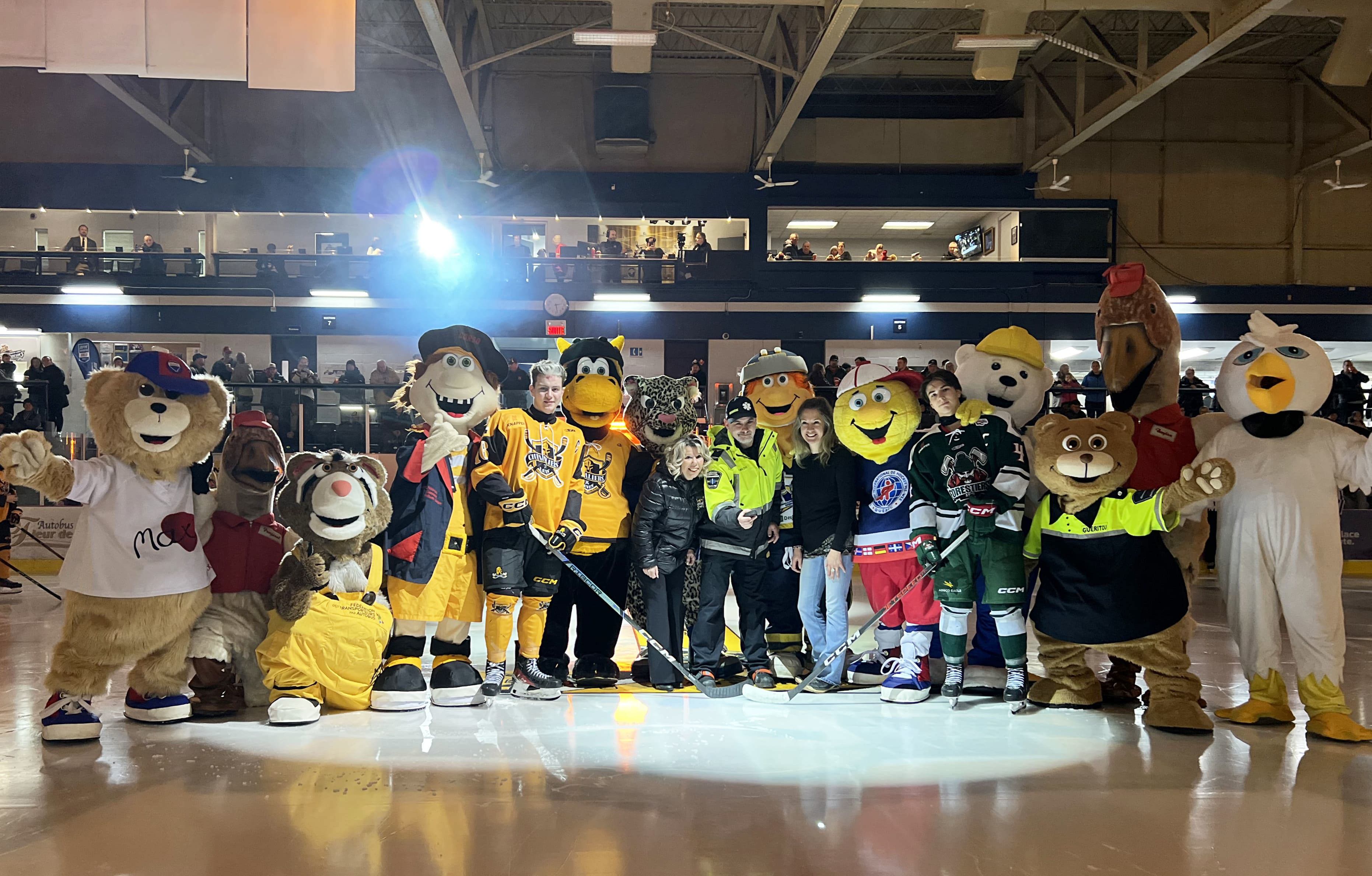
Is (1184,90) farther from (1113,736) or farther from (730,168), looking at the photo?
(1113,736)

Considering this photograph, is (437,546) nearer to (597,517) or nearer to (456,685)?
(456,685)

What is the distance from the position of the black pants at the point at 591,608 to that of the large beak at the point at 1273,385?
2994 millimetres

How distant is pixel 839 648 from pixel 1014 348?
5.68ft

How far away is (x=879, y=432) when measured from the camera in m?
4.62

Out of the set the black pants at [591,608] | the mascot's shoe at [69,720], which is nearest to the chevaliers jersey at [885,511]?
the black pants at [591,608]

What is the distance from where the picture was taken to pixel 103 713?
4219mm

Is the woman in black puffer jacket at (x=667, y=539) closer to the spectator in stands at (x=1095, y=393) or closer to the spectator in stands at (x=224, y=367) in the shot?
the spectator in stands at (x=1095, y=393)

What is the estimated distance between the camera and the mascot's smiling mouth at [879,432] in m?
4.62

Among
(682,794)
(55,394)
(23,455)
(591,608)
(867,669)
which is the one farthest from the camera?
(55,394)

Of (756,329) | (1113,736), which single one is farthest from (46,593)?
(756,329)

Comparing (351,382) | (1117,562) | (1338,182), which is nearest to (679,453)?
(1117,562)

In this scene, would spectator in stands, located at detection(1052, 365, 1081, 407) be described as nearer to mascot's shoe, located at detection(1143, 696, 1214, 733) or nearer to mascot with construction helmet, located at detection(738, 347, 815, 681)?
mascot with construction helmet, located at detection(738, 347, 815, 681)

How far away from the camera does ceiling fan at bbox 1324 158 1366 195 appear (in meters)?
16.9

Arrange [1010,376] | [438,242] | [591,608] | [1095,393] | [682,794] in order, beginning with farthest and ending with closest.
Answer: [438,242], [1095,393], [591,608], [1010,376], [682,794]
